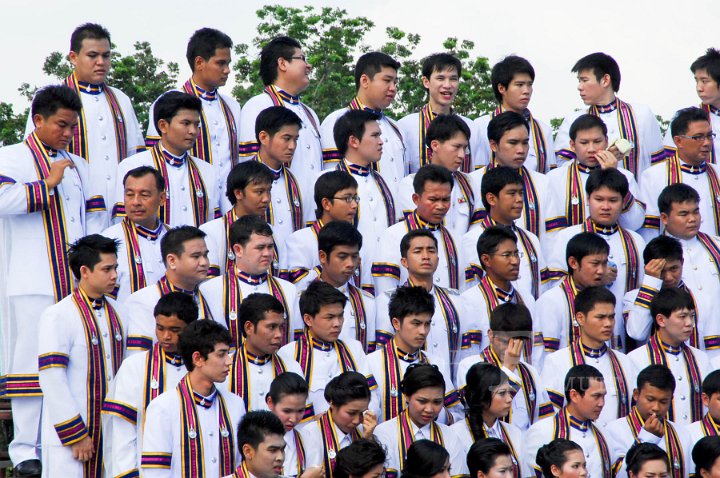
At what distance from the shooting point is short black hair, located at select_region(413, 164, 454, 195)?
8445 millimetres

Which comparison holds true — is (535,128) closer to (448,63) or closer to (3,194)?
(448,63)

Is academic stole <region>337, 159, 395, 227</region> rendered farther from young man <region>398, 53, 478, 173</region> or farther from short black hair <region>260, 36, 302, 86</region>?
short black hair <region>260, 36, 302, 86</region>

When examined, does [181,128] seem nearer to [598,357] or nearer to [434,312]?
[434,312]

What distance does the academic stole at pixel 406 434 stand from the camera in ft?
24.0

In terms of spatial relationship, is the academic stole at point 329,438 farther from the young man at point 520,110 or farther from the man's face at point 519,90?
the man's face at point 519,90

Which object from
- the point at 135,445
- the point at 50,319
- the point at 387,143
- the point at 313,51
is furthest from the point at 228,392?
the point at 313,51

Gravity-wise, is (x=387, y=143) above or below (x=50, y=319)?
above

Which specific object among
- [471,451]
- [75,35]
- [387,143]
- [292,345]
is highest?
[75,35]

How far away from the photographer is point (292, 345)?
7.66 metres

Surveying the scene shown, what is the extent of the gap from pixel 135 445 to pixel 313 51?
6.80 meters

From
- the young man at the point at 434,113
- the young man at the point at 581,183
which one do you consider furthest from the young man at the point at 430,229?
the young man at the point at 434,113

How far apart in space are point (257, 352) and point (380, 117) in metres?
2.67

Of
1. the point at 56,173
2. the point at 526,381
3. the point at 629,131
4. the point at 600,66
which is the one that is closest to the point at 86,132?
the point at 56,173

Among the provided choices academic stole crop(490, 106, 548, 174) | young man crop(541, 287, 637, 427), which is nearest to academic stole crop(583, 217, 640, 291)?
young man crop(541, 287, 637, 427)
